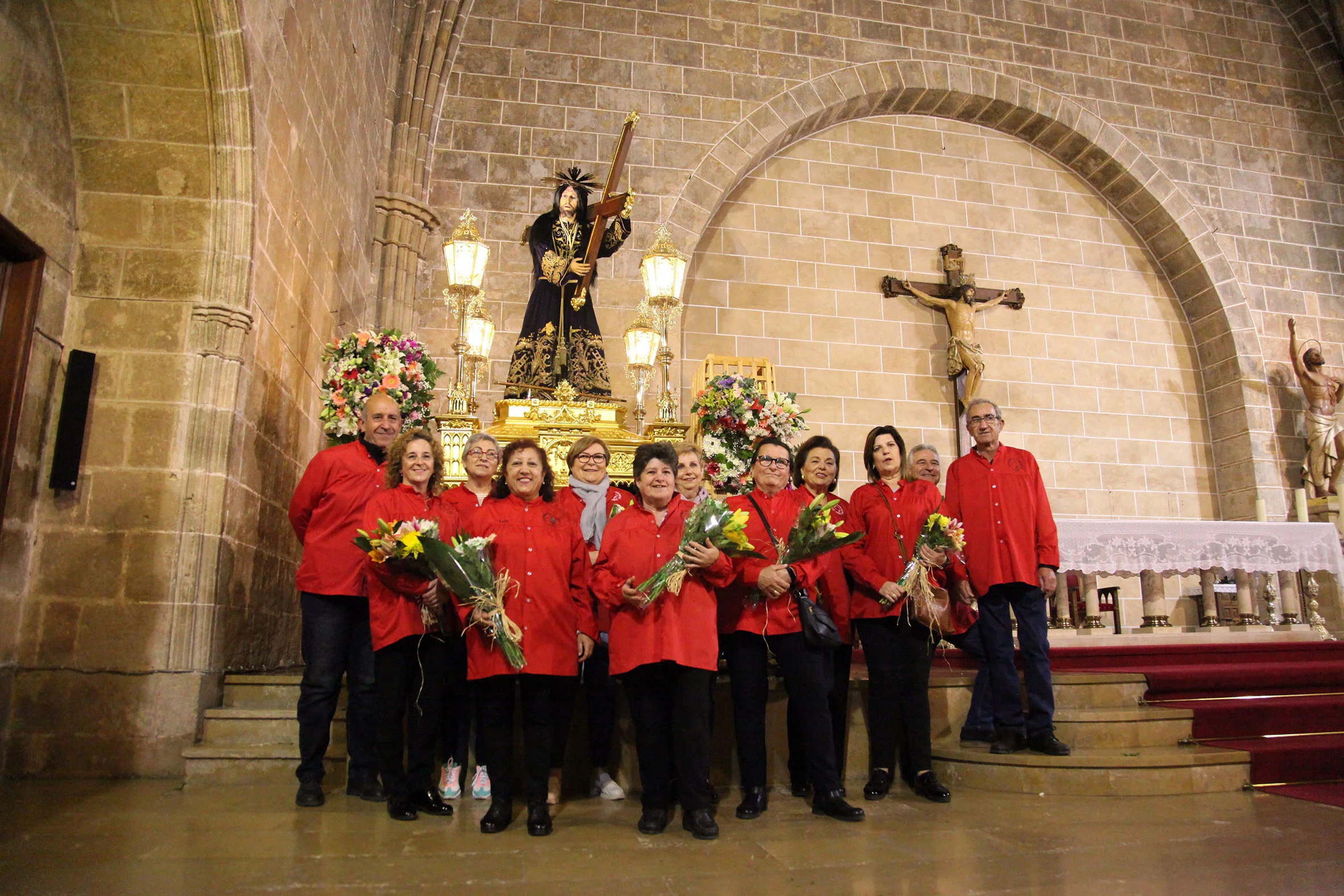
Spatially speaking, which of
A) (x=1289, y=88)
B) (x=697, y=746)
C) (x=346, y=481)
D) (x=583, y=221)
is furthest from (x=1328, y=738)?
(x=1289, y=88)

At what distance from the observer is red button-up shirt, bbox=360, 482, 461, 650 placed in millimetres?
3484

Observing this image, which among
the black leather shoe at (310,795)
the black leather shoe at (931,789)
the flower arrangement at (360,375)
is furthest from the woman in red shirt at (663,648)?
the flower arrangement at (360,375)

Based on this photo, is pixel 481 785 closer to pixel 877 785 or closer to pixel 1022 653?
pixel 877 785

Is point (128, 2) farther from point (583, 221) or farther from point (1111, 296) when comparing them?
point (1111, 296)

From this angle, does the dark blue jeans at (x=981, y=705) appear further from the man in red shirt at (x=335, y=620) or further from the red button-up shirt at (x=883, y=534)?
the man in red shirt at (x=335, y=620)

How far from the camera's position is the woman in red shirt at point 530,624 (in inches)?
130

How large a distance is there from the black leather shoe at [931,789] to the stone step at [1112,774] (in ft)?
0.95

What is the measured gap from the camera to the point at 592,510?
4.29 m

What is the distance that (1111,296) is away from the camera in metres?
10.8

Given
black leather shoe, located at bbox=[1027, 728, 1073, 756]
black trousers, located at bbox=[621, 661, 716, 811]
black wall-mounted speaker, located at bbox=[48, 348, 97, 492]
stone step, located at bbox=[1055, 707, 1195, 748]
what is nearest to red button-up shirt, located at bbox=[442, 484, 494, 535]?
black trousers, located at bbox=[621, 661, 716, 811]

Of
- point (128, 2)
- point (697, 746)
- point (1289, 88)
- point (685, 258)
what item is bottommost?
point (697, 746)

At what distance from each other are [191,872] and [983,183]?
1049 centimetres

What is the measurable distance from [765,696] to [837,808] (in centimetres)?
48

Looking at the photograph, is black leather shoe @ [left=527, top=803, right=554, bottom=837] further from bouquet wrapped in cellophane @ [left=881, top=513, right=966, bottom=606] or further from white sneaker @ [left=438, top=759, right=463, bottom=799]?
bouquet wrapped in cellophane @ [left=881, top=513, right=966, bottom=606]
